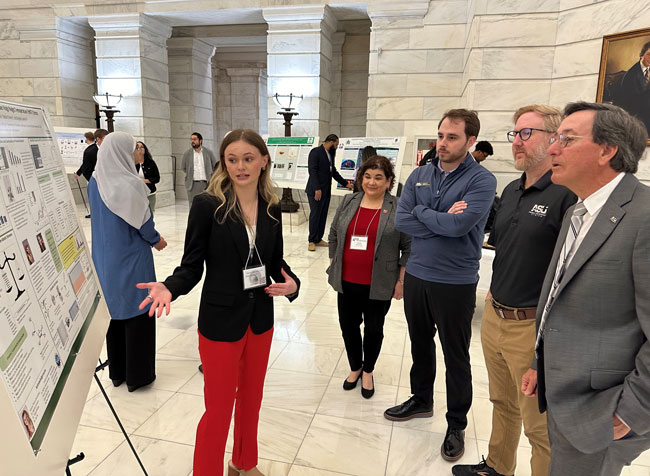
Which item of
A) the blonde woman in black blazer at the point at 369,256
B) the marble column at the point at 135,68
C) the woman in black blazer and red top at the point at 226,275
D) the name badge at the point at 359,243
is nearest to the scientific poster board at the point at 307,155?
the marble column at the point at 135,68

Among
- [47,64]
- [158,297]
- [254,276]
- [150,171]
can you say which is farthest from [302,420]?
[47,64]

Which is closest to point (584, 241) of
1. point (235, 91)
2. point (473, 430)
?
point (473, 430)

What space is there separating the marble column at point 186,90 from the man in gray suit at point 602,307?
Answer: 41.5 feet

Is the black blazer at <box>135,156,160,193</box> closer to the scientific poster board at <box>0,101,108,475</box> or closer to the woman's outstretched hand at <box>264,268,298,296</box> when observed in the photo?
the woman's outstretched hand at <box>264,268,298,296</box>

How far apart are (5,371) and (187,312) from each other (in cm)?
379

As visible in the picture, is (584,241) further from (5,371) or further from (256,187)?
(5,371)

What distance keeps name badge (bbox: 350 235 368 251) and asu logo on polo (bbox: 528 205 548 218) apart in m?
1.17

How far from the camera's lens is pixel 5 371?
2.66 ft

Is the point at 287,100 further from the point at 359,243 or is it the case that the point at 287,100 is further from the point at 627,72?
the point at 359,243

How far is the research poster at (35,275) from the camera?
34.8 inches

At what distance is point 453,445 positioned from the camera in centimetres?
242

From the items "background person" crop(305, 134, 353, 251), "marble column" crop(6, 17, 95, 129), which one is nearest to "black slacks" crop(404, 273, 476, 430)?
"background person" crop(305, 134, 353, 251)

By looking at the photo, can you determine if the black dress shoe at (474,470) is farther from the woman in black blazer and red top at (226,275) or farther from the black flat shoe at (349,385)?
the woman in black blazer and red top at (226,275)

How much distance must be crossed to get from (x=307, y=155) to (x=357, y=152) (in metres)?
1.10
